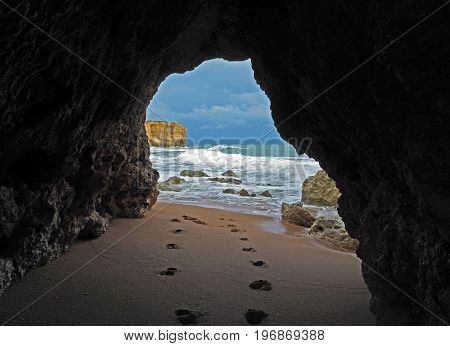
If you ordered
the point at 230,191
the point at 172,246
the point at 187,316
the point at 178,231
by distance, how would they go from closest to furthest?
the point at 187,316 → the point at 172,246 → the point at 178,231 → the point at 230,191

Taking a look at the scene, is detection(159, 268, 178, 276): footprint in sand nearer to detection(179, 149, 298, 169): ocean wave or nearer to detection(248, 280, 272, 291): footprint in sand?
detection(248, 280, 272, 291): footprint in sand

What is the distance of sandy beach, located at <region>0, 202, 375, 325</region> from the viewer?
2543 mm

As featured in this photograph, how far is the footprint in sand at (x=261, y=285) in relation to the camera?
3.19 meters

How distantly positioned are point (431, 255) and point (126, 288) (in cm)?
231

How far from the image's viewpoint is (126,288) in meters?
2.98

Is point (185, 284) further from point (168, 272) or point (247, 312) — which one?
point (247, 312)

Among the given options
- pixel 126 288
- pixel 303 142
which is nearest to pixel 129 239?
pixel 126 288

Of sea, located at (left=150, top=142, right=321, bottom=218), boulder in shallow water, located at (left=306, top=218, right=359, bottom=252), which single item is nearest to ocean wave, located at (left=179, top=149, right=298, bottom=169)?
sea, located at (left=150, top=142, right=321, bottom=218)

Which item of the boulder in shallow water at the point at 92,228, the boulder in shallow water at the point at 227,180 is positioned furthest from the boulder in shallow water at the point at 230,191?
the boulder in shallow water at the point at 92,228

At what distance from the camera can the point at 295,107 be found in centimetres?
342

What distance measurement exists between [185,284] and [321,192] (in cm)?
853

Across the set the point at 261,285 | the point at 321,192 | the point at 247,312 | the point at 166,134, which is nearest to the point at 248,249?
the point at 261,285

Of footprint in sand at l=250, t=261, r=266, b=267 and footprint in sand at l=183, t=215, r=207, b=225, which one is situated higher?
footprint in sand at l=183, t=215, r=207, b=225

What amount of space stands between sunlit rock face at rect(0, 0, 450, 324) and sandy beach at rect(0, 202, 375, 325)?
0.34m
